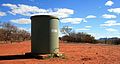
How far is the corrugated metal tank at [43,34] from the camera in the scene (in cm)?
1362

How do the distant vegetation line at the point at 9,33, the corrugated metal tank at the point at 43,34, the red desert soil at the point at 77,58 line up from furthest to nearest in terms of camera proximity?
the distant vegetation line at the point at 9,33 < the corrugated metal tank at the point at 43,34 < the red desert soil at the point at 77,58

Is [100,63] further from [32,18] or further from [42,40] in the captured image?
[32,18]

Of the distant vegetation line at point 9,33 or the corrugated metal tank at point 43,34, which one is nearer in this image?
the corrugated metal tank at point 43,34

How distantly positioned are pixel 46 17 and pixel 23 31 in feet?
216

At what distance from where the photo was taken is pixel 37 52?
13742mm

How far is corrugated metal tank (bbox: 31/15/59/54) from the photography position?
13.6 m

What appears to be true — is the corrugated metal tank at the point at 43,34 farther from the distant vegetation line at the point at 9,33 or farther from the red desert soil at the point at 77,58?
the distant vegetation line at the point at 9,33

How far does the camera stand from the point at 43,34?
44.7ft

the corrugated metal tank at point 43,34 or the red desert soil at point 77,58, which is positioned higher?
the corrugated metal tank at point 43,34

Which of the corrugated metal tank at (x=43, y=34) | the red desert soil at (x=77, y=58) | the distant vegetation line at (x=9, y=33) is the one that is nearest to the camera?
the red desert soil at (x=77, y=58)

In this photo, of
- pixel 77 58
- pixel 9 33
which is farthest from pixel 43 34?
pixel 9 33

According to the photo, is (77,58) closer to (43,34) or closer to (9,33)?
(43,34)

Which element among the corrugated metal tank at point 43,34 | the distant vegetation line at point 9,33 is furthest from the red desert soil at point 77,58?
the distant vegetation line at point 9,33

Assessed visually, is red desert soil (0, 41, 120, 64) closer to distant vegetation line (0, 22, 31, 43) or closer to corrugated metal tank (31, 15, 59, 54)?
corrugated metal tank (31, 15, 59, 54)
